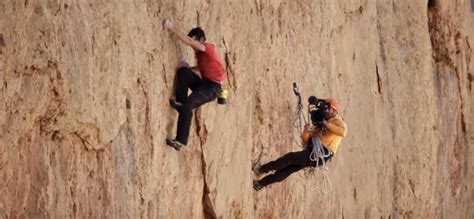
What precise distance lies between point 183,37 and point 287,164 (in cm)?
280

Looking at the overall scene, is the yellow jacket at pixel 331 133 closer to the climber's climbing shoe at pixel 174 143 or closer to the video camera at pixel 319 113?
the video camera at pixel 319 113

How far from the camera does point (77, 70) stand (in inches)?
448

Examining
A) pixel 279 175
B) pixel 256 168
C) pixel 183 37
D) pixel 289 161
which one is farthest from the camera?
pixel 256 168

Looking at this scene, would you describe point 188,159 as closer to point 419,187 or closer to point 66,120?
point 66,120

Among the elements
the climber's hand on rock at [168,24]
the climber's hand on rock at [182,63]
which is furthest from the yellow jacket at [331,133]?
the climber's hand on rock at [168,24]

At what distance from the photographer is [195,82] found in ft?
43.2

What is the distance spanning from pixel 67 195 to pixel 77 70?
1210 millimetres

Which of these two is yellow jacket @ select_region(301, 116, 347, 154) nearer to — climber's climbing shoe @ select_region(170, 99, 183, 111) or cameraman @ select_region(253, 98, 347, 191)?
cameraman @ select_region(253, 98, 347, 191)

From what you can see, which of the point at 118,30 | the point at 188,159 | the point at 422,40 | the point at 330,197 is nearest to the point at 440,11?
the point at 422,40

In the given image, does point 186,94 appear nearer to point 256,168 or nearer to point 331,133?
point 331,133

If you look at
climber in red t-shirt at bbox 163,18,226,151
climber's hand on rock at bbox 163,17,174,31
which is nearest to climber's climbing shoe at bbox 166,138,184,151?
climber in red t-shirt at bbox 163,18,226,151

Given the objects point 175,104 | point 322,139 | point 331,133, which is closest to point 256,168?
point 322,139

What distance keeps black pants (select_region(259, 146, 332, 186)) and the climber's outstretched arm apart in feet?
7.58

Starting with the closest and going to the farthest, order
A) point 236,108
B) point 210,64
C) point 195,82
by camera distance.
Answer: point 210,64, point 195,82, point 236,108
